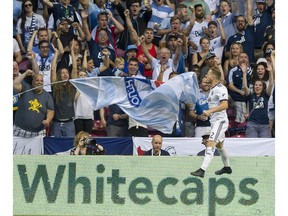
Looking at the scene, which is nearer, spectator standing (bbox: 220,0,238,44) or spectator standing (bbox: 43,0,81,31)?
spectator standing (bbox: 220,0,238,44)

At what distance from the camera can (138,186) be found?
1424 centimetres

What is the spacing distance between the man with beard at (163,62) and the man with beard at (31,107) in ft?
5.62

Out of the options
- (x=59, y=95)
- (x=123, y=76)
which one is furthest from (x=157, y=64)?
(x=59, y=95)

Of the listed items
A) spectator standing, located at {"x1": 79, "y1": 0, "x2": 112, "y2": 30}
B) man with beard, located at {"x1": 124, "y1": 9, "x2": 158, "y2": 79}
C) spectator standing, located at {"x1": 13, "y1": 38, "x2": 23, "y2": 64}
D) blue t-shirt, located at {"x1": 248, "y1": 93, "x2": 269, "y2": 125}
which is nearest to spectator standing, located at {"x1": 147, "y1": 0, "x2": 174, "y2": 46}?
man with beard, located at {"x1": 124, "y1": 9, "x2": 158, "y2": 79}

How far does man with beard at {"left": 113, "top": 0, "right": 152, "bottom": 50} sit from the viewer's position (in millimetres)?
15047

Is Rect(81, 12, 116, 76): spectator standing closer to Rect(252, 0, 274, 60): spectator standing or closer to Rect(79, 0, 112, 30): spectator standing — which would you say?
Rect(79, 0, 112, 30): spectator standing

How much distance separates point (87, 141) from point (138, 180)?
40.9 inches

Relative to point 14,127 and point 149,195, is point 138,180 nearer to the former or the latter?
point 149,195

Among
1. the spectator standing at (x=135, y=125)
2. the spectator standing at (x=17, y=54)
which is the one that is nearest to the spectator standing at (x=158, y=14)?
the spectator standing at (x=135, y=125)

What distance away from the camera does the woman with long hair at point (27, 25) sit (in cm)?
1528

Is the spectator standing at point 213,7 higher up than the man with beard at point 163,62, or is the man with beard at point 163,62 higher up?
the spectator standing at point 213,7

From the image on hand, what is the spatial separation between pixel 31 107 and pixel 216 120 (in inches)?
119

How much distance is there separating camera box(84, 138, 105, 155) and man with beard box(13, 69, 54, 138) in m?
0.78

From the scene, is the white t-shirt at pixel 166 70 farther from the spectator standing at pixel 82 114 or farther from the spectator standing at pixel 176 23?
the spectator standing at pixel 82 114
